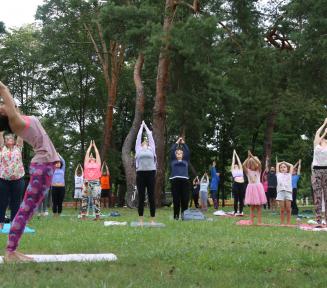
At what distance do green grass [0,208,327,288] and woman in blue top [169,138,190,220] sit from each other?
3651mm

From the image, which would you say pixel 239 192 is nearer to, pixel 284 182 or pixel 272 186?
pixel 284 182

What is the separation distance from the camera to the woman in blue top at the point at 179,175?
1268 centimetres

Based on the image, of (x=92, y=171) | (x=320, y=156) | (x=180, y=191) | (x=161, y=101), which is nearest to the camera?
(x=320, y=156)

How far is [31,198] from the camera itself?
6090mm

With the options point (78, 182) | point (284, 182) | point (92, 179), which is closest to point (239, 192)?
point (284, 182)

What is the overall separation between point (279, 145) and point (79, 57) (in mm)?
16818

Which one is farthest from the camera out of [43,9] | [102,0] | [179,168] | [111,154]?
[111,154]

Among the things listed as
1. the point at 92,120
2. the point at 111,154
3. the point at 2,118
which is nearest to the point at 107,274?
the point at 2,118

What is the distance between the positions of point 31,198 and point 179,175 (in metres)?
6.82

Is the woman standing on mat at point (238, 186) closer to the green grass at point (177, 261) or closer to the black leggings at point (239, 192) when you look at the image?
the black leggings at point (239, 192)

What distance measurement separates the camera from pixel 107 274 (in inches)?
201

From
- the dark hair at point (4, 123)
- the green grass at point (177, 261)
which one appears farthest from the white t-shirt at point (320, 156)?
the dark hair at point (4, 123)

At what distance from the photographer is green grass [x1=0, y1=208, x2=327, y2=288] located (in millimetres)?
4867

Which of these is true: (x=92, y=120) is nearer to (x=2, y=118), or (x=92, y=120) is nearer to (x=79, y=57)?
(x=79, y=57)
